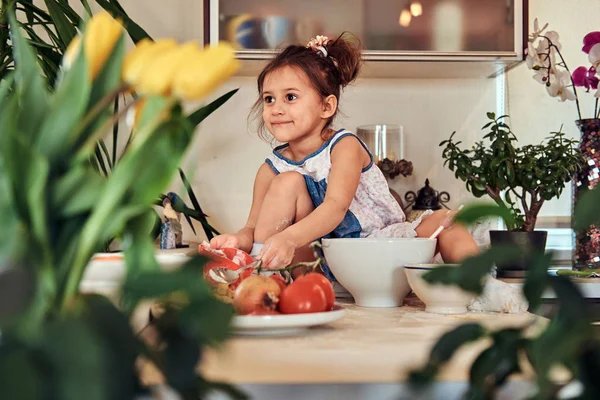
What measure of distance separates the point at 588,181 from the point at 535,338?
197cm

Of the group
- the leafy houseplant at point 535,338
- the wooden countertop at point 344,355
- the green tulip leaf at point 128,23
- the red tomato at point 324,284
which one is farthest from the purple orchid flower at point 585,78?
the leafy houseplant at point 535,338

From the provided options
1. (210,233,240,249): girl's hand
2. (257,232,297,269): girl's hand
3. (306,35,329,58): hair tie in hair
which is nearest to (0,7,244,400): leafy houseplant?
(257,232,297,269): girl's hand

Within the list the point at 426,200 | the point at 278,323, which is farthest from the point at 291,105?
the point at 278,323

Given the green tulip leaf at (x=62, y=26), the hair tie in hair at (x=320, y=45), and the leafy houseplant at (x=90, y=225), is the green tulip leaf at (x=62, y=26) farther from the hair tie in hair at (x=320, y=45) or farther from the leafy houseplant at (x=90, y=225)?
the leafy houseplant at (x=90, y=225)

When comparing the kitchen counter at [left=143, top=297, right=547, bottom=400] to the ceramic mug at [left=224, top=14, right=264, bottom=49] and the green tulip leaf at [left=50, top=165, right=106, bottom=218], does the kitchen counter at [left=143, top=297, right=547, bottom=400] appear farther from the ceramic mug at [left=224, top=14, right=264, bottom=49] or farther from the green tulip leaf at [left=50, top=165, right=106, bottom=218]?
the ceramic mug at [left=224, top=14, right=264, bottom=49]

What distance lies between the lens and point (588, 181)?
7.25 feet

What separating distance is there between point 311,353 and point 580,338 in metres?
0.35

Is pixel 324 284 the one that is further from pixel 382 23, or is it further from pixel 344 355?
pixel 382 23

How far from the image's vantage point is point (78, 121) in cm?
44

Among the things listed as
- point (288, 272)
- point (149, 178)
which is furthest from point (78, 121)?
point (288, 272)

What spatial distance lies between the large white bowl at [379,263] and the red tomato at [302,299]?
285 millimetres

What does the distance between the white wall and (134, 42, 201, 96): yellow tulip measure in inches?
86.6

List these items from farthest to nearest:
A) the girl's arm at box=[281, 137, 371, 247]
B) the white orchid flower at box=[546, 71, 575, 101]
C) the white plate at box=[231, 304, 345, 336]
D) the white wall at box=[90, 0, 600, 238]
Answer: the white wall at box=[90, 0, 600, 238] → the white orchid flower at box=[546, 71, 575, 101] → the girl's arm at box=[281, 137, 371, 247] → the white plate at box=[231, 304, 345, 336]

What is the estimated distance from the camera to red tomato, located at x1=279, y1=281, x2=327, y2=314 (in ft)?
2.80
